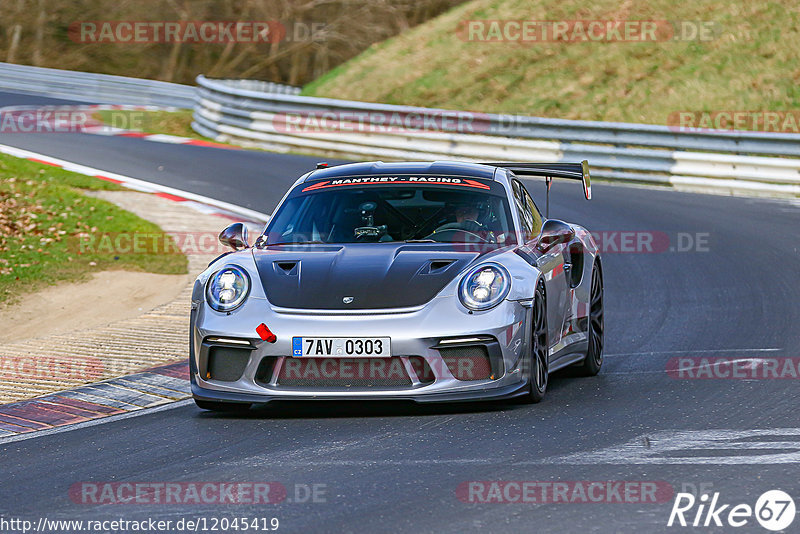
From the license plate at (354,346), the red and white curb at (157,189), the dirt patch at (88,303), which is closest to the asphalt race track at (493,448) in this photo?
the license plate at (354,346)

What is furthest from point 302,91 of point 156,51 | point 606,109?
point 156,51

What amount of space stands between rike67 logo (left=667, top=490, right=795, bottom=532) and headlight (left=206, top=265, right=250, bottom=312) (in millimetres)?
2843

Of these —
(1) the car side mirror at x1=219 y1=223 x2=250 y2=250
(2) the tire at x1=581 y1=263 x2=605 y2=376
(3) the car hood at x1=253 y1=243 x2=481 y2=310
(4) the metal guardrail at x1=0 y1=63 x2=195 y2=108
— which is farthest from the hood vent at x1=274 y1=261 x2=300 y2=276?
(4) the metal guardrail at x1=0 y1=63 x2=195 y2=108

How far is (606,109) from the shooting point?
84.5 ft

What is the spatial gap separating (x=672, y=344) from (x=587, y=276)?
1040mm

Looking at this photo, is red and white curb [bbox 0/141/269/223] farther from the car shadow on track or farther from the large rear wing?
the car shadow on track

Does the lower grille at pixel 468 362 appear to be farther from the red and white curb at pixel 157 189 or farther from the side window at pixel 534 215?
the red and white curb at pixel 157 189

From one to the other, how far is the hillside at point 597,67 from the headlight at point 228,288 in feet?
60.6

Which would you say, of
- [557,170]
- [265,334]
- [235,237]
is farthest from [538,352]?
[557,170]

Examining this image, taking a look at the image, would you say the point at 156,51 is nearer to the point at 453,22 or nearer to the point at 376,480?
the point at 453,22

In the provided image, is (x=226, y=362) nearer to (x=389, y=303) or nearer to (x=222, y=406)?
(x=222, y=406)

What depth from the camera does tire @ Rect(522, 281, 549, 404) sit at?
7020mm

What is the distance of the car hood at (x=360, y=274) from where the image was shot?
6.80 metres

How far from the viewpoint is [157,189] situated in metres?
17.9
